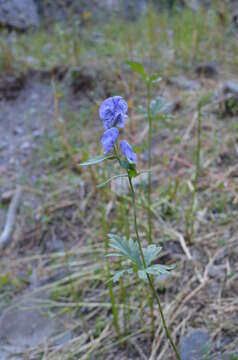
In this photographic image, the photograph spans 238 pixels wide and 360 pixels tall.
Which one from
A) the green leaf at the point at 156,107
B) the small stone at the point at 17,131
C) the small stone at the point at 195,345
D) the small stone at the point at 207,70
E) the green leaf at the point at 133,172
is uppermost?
the small stone at the point at 207,70

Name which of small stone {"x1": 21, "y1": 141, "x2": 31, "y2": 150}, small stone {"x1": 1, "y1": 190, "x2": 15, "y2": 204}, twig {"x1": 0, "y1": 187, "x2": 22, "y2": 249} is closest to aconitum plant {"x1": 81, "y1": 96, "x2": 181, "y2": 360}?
twig {"x1": 0, "y1": 187, "x2": 22, "y2": 249}

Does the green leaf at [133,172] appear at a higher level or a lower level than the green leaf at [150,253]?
higher

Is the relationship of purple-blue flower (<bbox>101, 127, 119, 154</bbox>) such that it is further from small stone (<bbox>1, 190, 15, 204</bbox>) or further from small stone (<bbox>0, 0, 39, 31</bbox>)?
small stone (<bbox>0, 0, 39, 31</bbox>)

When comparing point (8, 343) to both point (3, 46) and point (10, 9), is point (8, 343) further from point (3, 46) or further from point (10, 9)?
point (10, 9)

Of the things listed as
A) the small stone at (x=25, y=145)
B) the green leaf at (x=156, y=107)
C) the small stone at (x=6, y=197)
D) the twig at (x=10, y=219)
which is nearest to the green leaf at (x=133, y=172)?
the green leaf at (x=156, y=107)

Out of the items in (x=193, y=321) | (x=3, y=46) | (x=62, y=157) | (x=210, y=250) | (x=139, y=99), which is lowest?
(x=193, y=321)

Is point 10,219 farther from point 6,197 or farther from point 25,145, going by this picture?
point 25,145

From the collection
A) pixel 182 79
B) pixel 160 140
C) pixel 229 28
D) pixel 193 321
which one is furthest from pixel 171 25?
pixel 193 321

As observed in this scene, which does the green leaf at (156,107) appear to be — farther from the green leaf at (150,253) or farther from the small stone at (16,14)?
the small stone at (16,14)
